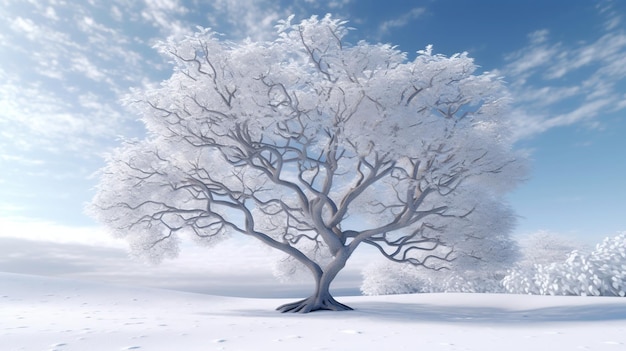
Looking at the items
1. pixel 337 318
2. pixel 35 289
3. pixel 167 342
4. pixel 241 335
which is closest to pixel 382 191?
→ pixel 337 318

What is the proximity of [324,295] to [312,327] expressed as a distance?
191 inches

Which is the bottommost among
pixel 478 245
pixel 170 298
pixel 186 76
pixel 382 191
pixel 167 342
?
pixel 167 342

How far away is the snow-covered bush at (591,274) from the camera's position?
16328 millimetres

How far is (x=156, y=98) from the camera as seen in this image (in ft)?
43.8

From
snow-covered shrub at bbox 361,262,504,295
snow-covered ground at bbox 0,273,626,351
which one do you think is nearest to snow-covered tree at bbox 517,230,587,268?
snow-covered shrub at bbox 361,262,504,295

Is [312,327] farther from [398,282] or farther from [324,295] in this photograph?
[398,282]

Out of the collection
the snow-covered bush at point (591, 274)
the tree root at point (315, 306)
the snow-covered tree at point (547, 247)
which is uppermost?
the snow-covered tree at point (547, 247)

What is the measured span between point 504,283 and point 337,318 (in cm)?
1240

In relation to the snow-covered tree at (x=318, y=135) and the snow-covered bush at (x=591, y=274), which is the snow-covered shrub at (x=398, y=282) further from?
the snow-covered tree at (x=318, y=135)

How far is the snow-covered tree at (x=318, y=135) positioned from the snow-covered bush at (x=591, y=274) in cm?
499

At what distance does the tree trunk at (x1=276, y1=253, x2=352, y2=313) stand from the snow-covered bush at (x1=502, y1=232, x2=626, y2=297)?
9.11 meters

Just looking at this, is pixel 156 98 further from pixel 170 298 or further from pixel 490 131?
pixel 490 131

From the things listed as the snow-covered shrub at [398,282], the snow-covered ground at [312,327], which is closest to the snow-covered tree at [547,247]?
the snow-covered shrub at [398,282]

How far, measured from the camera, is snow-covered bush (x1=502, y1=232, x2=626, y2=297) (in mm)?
16328
